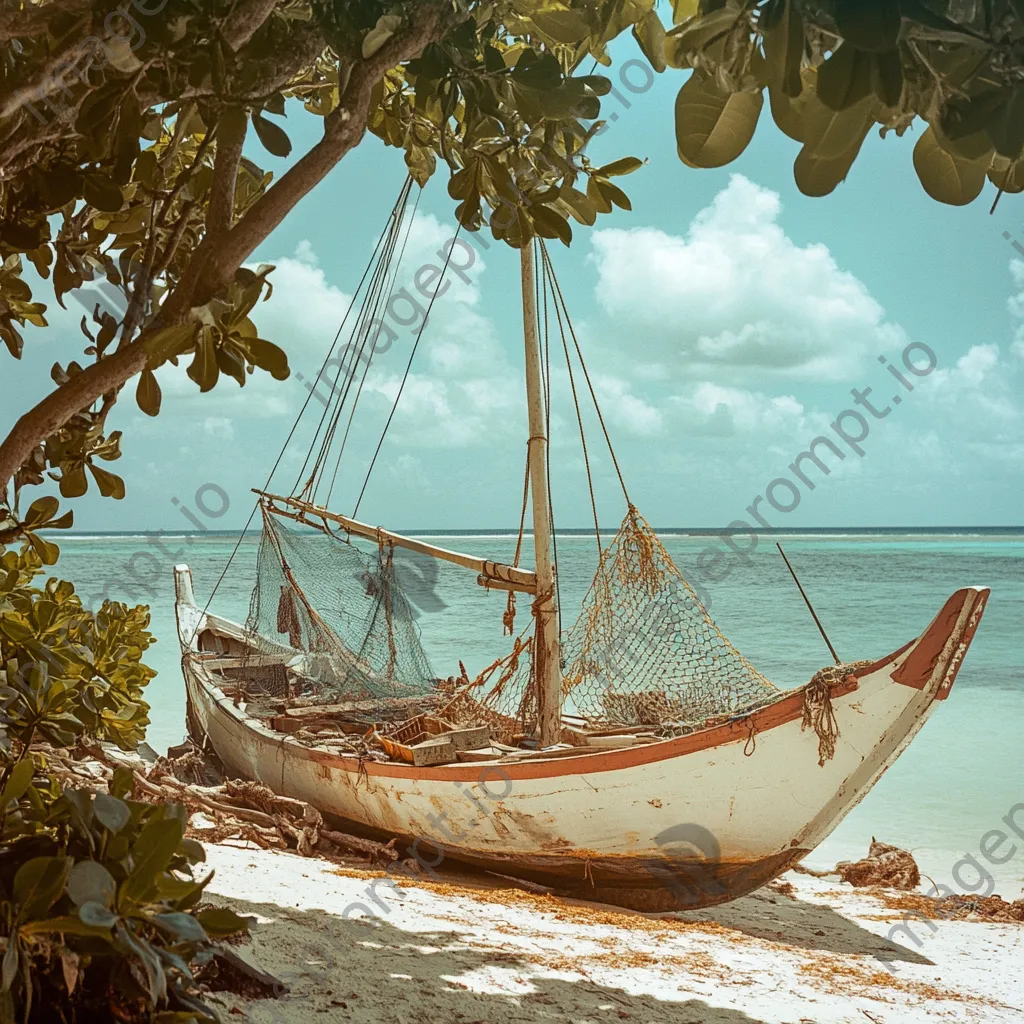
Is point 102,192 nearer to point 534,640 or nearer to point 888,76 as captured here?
point 888,76

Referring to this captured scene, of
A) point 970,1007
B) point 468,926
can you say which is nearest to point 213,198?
point 468,926

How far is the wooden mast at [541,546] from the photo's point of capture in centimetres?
498

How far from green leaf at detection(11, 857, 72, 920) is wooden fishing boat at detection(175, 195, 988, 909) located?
10.4ft

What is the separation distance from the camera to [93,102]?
1.17m

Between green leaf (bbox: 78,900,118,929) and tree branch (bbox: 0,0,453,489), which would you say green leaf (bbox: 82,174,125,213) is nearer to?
tree branch (bbox: 0,0,453,489)

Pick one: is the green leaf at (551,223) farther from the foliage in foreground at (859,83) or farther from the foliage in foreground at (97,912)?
the foliage in foreground at (97,912)

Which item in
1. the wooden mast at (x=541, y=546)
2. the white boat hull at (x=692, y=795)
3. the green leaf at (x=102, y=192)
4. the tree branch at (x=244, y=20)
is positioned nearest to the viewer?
the tree branch at (x=244, y=20)

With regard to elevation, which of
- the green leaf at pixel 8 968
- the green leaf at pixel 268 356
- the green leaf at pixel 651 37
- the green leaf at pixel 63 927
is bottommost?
the green leaf at pixel 8 968

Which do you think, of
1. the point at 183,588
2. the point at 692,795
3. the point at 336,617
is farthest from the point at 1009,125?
the point at 183,588

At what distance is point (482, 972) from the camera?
2289 mm

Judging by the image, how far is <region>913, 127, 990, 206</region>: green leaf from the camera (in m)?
0.96

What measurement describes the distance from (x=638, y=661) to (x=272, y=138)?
4147 mm

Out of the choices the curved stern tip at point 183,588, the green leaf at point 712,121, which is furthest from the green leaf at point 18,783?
the curved stern tip at point 183,588

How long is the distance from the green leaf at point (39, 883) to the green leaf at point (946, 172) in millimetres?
1157
